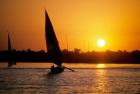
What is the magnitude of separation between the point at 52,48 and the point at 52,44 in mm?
914

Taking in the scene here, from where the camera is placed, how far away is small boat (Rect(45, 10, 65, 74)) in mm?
95250

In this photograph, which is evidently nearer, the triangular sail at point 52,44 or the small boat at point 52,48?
the small boat at point 52,48

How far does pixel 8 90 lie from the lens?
61375mm

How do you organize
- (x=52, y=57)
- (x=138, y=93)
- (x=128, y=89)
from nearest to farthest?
(x=138, y=93) < (x=128, y=89) < (x=52, y=57)

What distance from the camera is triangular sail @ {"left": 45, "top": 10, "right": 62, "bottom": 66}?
3755 inches

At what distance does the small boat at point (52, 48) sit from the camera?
313ft

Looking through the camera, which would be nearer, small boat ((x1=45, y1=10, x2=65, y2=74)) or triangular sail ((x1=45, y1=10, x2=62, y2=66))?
small boat ((x1=45, y1=10, x2=65, y2=74))

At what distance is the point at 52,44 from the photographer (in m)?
96.4

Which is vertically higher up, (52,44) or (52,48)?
(52,44)

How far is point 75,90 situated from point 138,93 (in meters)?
8.06

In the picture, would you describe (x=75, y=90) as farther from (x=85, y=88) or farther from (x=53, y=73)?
(x=53, y=73)

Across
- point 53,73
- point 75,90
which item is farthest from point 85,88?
point 53,73

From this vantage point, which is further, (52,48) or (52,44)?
(52,44)

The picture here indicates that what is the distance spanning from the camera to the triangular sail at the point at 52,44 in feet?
313
